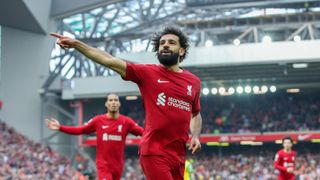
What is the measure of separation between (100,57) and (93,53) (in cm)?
8

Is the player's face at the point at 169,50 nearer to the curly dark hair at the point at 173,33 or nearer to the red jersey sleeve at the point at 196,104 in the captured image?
the curly dark hair at the point at 173,33

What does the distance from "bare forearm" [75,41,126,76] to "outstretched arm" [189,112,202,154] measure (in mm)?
1117

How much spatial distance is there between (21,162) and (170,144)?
2542cm

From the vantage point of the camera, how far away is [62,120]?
4338 centimetres

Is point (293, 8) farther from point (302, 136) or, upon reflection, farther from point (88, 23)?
point (88, 23)

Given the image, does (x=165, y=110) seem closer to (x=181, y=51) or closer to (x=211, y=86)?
(x=181, y=51)

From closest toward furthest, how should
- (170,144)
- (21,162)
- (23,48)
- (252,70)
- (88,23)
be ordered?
(170,144)
(21,162)
(252,70)
(23,48)
(88,23)

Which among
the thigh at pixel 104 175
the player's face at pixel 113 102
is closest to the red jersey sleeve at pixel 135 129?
the player's face at pixel 113 102

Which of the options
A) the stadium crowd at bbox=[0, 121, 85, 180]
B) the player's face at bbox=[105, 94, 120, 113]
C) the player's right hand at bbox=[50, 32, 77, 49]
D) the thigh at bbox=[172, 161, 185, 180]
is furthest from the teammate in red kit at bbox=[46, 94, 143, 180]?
the stadium crowd at bbox=[0, 121, 85, 180]

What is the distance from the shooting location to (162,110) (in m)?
6.46

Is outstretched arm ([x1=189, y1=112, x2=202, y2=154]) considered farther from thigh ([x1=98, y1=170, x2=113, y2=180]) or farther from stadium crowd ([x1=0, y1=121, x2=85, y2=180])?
stadium crowd ([x1=0, y1=121, x2=85, y2=180])

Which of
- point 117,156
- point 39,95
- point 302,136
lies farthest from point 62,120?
point 117,156

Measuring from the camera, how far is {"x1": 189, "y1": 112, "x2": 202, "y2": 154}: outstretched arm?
6.54 metres

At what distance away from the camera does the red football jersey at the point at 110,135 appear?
37.6 ft
